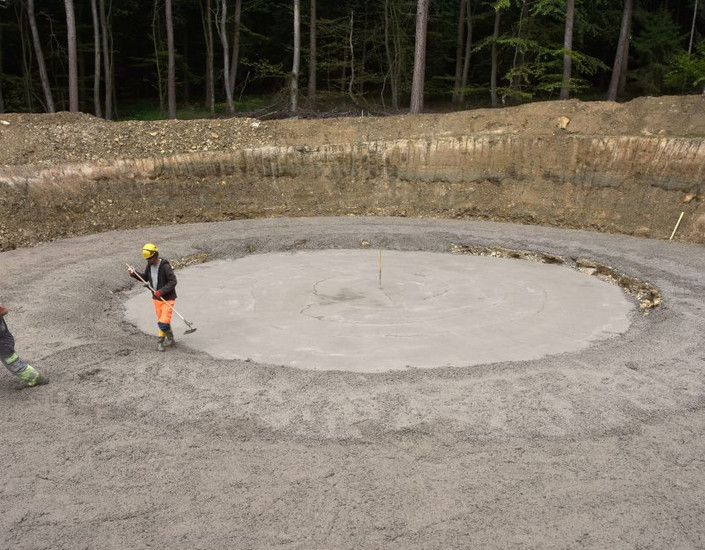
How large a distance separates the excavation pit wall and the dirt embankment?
0.05m

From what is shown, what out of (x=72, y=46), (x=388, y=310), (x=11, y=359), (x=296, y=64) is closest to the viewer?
(x=11, y=359)

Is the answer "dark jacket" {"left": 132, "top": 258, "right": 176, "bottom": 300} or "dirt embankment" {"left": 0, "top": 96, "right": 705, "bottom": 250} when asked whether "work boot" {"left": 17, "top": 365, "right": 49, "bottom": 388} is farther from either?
"dirt embankment" {"left": 0, "top": 96, "right": 705, "bottom": 250}

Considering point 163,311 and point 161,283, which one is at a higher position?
point 161,283

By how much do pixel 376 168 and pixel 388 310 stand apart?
13221 mm

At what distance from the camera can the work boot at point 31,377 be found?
351 inches

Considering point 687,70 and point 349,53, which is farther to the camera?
point 349,53

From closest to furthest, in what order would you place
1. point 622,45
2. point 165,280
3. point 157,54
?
point 165,280
point 622,45
point 157,54

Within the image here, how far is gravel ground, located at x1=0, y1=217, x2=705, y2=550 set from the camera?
604 cm

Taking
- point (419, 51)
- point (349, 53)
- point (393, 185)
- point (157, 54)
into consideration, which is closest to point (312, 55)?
point (349, 53)

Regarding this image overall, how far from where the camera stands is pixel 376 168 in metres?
25.8

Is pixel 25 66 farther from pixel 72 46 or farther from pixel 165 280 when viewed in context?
pixel 165 280

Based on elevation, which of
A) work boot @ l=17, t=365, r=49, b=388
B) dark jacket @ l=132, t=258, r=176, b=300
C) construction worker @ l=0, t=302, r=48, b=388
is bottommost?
work boot @ l=17, t=365, r=49, b=388

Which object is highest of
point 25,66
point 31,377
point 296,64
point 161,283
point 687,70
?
point 687,70

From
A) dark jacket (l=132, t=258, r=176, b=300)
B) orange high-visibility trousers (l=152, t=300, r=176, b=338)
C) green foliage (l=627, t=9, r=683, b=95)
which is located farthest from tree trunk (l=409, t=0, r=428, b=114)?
orange high-visibility trousers (l=152, t=300, r=176, b=338)
